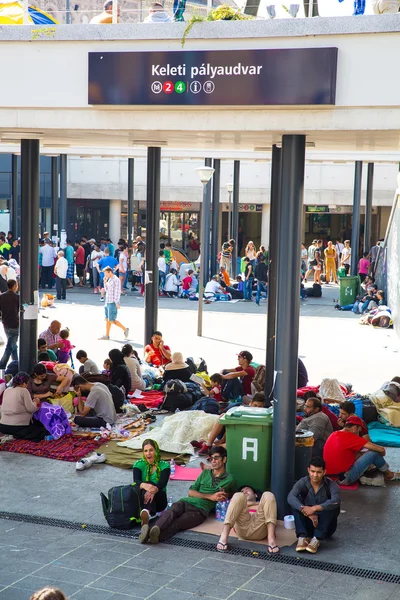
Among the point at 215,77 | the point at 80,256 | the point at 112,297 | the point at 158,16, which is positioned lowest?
the point at 112,297

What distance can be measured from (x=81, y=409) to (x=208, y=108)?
505 cm

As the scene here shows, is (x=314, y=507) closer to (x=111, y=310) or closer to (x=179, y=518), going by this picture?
(x=179, y=518)

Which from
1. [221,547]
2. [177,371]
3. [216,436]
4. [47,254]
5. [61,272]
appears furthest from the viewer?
[47,254]

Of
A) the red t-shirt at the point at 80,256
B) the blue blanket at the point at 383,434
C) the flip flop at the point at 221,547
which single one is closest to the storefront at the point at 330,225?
the red t-shirt at the point at 80,256

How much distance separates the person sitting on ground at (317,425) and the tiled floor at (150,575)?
271cm

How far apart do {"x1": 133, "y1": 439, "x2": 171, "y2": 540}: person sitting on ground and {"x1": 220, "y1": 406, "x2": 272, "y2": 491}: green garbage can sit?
0.94 meters

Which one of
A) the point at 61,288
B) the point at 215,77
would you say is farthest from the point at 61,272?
the point at 215,77

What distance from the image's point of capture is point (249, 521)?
8383mm

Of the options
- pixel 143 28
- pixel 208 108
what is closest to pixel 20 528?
pixel 208 108

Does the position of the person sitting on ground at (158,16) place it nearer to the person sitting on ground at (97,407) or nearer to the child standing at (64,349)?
the person sitting on ground at (97,407)

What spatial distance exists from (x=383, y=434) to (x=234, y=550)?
4.55 meters

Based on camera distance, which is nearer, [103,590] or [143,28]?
[103,590]

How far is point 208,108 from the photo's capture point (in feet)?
29.6

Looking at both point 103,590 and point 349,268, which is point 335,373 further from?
point 349,268
